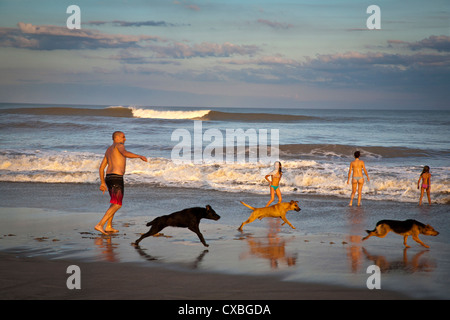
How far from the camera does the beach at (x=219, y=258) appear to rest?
5.43 meters

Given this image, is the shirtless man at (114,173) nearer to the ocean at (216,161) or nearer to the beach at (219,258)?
the beach at (219,258)

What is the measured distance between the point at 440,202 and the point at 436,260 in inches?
254

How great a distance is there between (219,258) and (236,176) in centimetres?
1002

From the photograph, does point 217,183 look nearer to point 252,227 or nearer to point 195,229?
point 252,227

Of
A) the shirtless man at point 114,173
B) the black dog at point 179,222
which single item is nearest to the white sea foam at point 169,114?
the shirtless man at point 114,173

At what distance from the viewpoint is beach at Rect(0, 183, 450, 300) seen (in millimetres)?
5429

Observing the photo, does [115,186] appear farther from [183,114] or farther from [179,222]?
[183,114]

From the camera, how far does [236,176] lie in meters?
16.8

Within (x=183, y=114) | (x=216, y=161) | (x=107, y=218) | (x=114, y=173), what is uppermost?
(x=183, y=114)

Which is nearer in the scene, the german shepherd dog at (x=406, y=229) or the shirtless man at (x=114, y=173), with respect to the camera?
the german shepherd dog at (x=406, y=229)

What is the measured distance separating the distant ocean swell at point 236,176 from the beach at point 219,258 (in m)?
3.06

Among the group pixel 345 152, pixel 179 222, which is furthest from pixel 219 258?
pixel 345 152

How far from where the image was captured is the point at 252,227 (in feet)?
30.8
